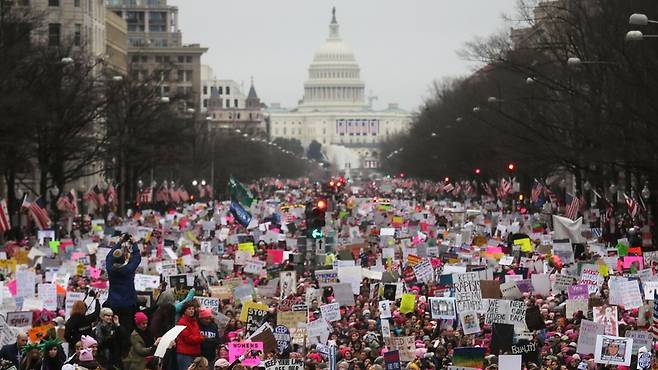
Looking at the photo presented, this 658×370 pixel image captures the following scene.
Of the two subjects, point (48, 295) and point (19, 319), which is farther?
point (48, 295)

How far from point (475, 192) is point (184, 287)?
3661 inches

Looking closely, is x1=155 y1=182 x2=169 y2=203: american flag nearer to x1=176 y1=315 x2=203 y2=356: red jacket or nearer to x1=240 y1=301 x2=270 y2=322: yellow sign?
x1=240 y1=301 x2=270 y2=322: yellow sign

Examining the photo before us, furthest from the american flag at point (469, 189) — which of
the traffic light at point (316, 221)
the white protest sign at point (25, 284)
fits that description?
the white protest sign at point (25, 284)

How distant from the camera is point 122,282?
20.9m

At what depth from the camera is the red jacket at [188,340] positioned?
19.3m

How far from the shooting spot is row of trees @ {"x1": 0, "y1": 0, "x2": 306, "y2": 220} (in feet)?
184

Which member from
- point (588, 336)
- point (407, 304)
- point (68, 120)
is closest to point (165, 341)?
point (588, 336)

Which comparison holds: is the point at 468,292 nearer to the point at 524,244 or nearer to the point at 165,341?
the point at 165,341

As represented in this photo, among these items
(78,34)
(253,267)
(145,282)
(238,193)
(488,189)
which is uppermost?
(78,34)

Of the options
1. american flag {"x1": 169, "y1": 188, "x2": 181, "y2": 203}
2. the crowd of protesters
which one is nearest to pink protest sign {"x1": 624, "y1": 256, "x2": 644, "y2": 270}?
the crowd of protesters

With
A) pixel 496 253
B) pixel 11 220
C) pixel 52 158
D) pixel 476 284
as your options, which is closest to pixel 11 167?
pixel 11 220

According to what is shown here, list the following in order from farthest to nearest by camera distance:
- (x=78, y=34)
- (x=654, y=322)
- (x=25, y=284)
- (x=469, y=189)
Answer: (x=469, y=189)
(x=78, y=34)
(x=25, y=284)
(x=654, y=322)

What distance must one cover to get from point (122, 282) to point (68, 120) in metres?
48.9

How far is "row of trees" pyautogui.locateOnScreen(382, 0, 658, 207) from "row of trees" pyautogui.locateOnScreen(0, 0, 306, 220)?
13.5 m
